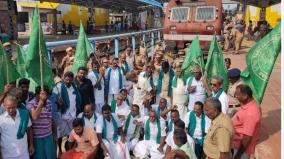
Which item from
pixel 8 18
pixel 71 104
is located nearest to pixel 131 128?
pixel 71 104

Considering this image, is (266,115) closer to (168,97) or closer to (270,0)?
(168,97)

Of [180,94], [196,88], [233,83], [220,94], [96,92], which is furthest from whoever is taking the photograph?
[96,92]

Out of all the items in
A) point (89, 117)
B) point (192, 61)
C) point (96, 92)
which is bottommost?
point (89, 117)

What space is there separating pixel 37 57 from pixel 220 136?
2644mm

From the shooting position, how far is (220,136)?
3.36 m

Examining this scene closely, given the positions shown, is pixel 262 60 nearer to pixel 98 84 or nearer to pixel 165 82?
Answer: pixel 165 82

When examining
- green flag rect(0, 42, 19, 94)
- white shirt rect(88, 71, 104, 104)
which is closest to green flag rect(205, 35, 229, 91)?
white shirt rect(88, 71, 104, 104)

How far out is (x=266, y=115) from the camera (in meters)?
7.19

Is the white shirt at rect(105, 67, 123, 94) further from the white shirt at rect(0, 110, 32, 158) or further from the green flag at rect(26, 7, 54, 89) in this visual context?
the white shirt at rect(0, 110, 32, 158)

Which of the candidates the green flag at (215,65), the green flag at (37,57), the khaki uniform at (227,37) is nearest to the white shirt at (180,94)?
the green flag at (215,65)

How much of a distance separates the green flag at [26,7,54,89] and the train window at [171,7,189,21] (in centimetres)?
1057

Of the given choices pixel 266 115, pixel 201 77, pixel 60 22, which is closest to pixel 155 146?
pixel 201 77

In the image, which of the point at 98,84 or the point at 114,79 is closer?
the point at 98,84

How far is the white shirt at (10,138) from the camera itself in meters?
3.90
